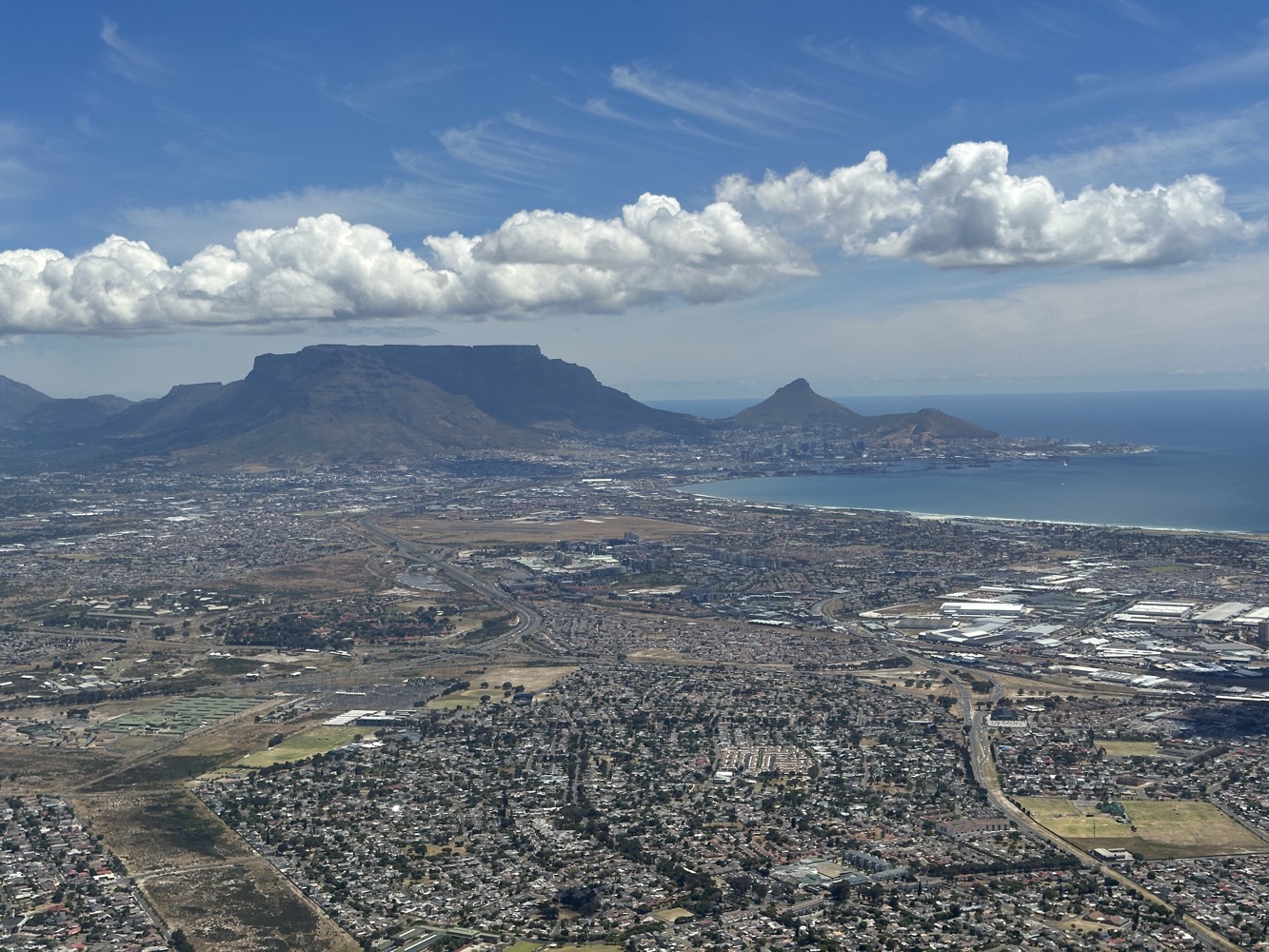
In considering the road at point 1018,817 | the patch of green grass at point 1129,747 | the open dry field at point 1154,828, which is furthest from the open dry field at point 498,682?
the open dry field at point 1154,828

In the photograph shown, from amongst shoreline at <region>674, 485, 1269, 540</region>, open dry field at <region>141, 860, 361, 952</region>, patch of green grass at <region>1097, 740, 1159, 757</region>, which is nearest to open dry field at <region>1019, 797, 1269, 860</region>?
patch of green grass at <region>1097, 740, 1159, 757</region>

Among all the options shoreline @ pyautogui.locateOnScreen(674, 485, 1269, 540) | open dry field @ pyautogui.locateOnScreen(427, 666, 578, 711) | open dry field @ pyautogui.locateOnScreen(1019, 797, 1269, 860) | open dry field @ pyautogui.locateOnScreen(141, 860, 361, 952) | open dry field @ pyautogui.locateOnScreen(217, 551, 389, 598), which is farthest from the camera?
shoreline @ pyautogui.locateOnScreen(674, 485, 1269, 540)

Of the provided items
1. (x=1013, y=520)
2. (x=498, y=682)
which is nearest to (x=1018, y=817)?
(x=498, y=682)

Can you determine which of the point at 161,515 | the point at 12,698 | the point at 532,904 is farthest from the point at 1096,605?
the point at 161,515

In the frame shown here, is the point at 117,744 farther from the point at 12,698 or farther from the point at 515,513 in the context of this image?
the point at 515,513

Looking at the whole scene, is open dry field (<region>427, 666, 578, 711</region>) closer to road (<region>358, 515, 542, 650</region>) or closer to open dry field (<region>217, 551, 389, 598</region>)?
road (<region>358, 515, 542, 650</region>)

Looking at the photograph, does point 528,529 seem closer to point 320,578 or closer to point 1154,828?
point 320,578

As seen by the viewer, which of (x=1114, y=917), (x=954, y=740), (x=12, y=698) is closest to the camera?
(x=1114, y=917)
